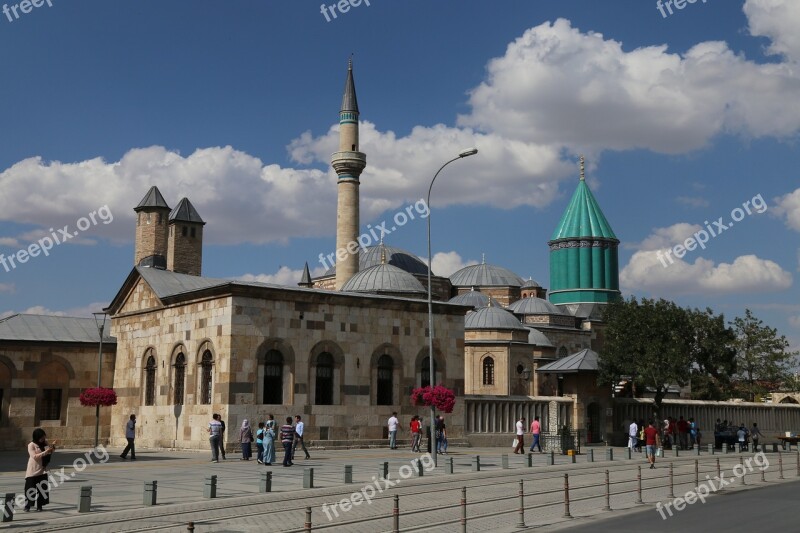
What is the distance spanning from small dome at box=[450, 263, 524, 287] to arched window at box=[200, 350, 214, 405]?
46888 mm

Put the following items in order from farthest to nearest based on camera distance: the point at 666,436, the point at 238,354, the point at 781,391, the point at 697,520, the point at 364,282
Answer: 1. the point at 781,391
2. the point at 364,282
3. the point at 666,436
4. the point at 238,354
5. the point at 697,520

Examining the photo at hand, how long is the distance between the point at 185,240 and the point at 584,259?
125ft

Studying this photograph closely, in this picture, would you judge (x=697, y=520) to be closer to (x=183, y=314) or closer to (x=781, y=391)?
(x=183, y=314)

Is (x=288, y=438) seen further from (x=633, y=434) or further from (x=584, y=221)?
(x=584, y=221)

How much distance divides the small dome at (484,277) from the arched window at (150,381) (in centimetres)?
4440

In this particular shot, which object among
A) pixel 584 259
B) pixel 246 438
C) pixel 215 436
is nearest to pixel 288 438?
pixel 246 438

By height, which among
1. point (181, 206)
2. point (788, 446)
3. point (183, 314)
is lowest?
point (788, 446)

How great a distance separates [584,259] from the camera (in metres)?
80.5

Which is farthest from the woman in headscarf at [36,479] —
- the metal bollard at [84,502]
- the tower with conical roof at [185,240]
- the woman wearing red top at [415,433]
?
the tower with conical roof at [185,240]

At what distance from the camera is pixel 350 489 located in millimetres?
18953

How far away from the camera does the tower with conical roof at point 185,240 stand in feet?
198

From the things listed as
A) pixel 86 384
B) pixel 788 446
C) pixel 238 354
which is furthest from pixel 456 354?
pixel 788 446

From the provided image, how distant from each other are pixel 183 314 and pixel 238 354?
422 centimetres

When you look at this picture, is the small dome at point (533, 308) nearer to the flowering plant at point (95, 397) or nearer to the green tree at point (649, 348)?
the green tree at point (649, 348)
